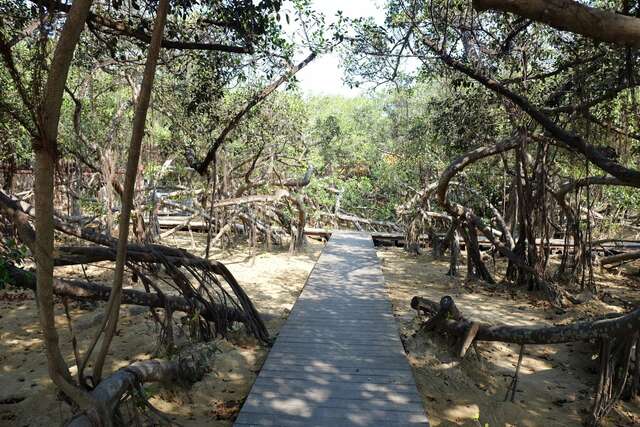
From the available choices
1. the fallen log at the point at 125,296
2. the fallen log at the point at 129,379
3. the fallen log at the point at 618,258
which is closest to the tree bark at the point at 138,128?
the fallen log at the point at 129,379

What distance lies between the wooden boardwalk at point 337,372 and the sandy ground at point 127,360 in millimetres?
358

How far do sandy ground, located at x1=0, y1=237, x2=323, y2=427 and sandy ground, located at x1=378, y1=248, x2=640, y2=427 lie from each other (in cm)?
172

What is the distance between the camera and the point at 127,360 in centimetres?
476

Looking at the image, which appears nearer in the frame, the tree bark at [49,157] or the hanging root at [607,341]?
the tree bark at [49,157]

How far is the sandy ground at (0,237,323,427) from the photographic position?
12.1 ft

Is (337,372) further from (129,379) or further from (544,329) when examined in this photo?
(129,379)

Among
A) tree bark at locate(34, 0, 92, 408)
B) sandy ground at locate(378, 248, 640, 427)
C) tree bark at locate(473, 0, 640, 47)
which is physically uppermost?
tree bark at locate(473, 0, 640, 47)

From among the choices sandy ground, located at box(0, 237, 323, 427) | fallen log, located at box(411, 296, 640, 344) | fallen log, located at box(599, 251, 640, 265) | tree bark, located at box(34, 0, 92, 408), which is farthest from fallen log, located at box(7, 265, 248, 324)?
fallen log, located at box(599, 251, 640, 265)

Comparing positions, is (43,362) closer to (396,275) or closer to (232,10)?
(232,10)

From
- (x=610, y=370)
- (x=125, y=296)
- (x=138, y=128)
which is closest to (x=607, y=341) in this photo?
(x=610, y=370)

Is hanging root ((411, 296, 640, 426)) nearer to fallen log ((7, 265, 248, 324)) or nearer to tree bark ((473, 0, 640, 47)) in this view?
tree bark ((473, 0, 640, 47))

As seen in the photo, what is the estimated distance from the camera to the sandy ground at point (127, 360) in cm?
370

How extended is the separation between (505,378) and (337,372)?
1813mm

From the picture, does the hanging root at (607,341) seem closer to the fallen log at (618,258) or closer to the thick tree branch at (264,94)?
the thick tree branch at (264,94)
